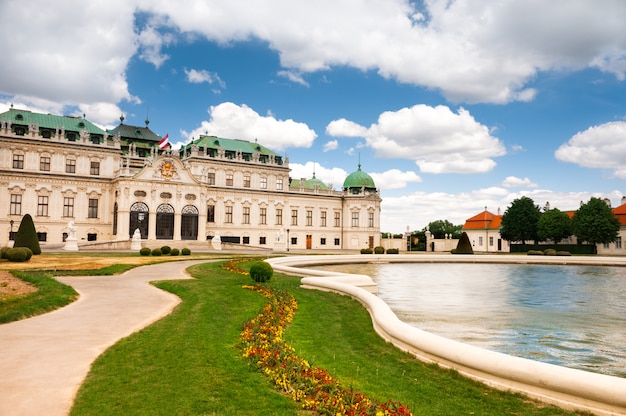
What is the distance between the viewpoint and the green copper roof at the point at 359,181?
84.5 meters

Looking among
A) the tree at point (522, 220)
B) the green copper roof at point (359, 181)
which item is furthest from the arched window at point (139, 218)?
the tree at point (522, 220)

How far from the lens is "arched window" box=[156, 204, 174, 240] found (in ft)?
203

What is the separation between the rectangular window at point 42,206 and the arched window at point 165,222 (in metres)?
13.2

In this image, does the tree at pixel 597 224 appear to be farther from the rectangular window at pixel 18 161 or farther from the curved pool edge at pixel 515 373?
the rectangular window at pixel 18 161

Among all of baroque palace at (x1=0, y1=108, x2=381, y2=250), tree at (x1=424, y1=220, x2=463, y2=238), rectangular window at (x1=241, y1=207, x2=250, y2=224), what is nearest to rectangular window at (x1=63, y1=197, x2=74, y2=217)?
baroque palace at (x1=0, y1=108, x2=381, y2=250)

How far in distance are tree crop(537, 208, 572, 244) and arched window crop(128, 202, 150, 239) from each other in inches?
2402

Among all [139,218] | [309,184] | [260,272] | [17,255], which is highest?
[309,184]

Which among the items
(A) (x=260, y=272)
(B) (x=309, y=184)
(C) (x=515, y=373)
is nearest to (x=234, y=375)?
(C) (x=515, y=373)

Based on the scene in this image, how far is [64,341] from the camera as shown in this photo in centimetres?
1038

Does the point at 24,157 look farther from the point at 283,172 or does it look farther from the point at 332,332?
the point at 332,332

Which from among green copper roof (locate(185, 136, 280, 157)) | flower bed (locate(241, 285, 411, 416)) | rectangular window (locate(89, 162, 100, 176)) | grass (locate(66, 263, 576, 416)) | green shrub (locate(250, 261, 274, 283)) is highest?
green copper roof (locate(185, 136, 280, 157))

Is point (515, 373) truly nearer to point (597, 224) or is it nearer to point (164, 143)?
point (164, 143)

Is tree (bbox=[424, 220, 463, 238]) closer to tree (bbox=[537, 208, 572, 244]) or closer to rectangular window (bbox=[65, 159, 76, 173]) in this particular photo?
tree (bbox=[537, 208, 572, 244])

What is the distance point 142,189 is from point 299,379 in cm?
5711
